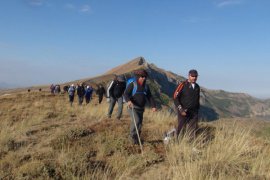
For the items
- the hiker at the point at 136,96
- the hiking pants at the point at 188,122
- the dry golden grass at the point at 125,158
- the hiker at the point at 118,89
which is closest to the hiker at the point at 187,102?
the hiking pants at the point at 188,122

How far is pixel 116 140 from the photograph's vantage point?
9.30m

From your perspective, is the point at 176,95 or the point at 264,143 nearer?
the point at 176,95

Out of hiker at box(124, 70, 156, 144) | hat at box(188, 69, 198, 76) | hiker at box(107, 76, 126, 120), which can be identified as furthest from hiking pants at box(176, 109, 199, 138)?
hiker at box(107, 76, 126, 120)

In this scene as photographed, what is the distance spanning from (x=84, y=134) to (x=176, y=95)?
10.2 ft

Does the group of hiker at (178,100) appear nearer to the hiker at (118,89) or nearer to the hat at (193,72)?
the hat at (193,72)

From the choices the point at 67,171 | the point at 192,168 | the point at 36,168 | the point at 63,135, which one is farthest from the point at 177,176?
the point at 63,135

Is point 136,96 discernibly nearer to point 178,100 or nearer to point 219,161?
point 178,100

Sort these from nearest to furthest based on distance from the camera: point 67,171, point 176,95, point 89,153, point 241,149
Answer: point 67,171
point 241,149
point 89,153
point 176,95

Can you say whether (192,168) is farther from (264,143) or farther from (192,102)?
(264,143)

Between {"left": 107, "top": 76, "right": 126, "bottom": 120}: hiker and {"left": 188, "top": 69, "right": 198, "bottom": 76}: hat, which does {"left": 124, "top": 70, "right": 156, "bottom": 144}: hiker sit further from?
{"left": 107, "top": 76, "right": 126, "bottom": 120}: hiker

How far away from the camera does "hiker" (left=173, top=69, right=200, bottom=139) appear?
908 cm

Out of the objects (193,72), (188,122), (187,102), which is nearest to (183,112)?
(187,102)

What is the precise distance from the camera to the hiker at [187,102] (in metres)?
9.08

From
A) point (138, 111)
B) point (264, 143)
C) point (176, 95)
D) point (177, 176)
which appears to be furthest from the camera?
point (264, 143)
